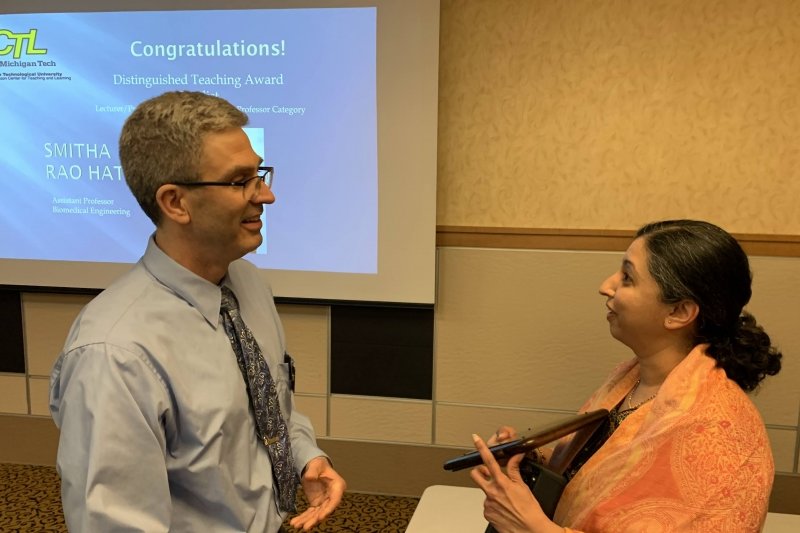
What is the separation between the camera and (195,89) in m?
3.03

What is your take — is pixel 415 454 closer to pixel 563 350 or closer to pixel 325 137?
pixel 563 350

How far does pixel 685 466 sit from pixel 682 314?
0.35m

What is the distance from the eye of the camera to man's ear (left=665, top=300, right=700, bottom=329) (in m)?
1.49

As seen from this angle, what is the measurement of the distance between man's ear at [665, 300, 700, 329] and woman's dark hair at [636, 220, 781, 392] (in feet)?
0.05

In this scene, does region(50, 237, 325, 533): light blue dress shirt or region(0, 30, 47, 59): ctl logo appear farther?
region(0, 30, 47, 59): ctl logo

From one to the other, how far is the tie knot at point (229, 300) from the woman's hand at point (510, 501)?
1.94ft

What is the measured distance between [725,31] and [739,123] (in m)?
0.39

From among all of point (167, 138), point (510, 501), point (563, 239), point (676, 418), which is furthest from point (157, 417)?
point (563, 239)

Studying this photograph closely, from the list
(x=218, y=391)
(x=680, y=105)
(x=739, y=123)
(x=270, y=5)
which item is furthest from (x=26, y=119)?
(x=739, y=123)

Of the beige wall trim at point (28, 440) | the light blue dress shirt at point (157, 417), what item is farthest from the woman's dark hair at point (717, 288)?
the beige wall trim at point (28, 440)

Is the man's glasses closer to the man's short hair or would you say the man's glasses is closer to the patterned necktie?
A: the man's short hair

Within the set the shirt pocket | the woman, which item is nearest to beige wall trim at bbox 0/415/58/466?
the shirt pocket

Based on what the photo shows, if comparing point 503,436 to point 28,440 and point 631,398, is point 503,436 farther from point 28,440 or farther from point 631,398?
point 28,440

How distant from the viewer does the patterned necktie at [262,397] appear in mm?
1384
